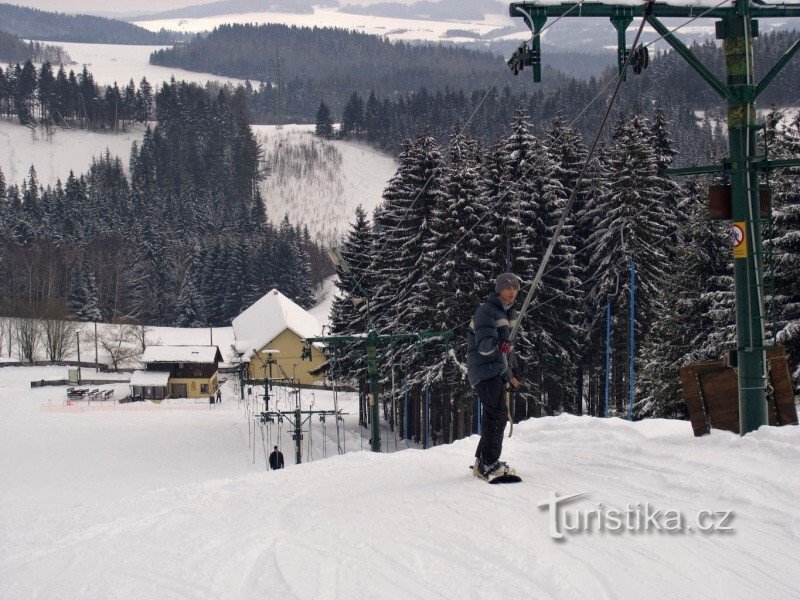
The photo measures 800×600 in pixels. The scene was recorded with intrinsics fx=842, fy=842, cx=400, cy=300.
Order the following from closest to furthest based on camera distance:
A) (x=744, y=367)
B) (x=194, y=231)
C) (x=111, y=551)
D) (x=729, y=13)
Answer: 1. (x=111, y=551)
2. (x=744, y=367)
3. (x=729, y=13)
4. (x=194, y=231)

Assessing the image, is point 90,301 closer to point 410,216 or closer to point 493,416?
point 410,216

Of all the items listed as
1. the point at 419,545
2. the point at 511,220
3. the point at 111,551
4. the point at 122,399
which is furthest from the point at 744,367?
the point at 122,399

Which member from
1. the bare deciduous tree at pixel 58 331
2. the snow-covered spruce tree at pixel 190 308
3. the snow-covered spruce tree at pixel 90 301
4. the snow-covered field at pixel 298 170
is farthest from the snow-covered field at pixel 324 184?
the bare deciduous tree at pixel 58 331

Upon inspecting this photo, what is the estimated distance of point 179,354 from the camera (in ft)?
266

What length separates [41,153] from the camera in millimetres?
186875

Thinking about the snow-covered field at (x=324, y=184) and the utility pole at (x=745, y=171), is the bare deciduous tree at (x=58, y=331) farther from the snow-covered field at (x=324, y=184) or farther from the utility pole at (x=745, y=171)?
the utility pole at (x=745, y=171)

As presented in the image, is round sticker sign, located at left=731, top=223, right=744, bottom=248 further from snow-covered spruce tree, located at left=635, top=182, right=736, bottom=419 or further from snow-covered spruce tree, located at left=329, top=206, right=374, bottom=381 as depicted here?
snow-covered spruce tree, located at left=329, top=206, right=374, bottom=381

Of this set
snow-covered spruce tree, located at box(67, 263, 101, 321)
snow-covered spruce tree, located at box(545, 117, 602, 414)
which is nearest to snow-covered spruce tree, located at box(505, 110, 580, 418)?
snow-covered spruce tree, located at box(545, 117, 602, 414)

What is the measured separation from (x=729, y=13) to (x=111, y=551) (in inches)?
352

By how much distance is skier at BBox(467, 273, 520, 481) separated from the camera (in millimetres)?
8133

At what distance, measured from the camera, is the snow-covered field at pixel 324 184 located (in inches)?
6447

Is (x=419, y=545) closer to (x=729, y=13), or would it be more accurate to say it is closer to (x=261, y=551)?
(x=261, y=551)

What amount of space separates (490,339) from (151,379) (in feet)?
245

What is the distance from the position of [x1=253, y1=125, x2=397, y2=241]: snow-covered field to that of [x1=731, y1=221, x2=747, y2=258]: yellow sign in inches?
5621
